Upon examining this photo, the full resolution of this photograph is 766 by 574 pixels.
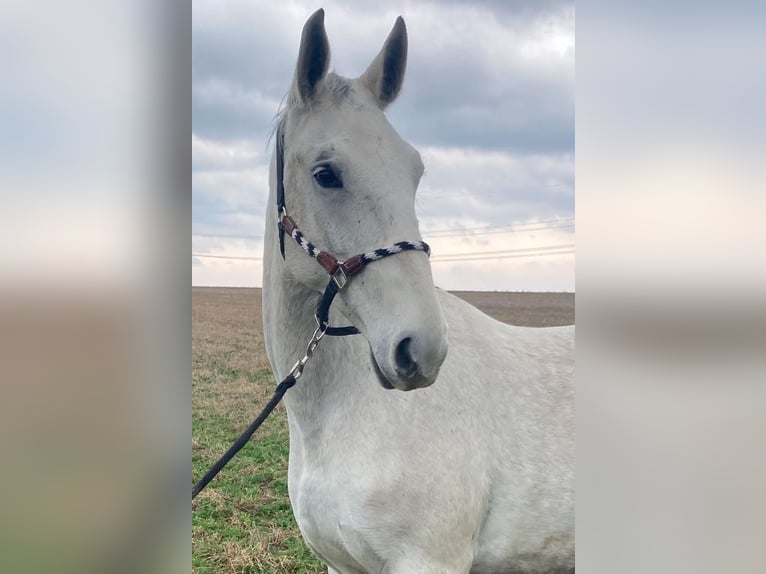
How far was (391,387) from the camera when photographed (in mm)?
1090

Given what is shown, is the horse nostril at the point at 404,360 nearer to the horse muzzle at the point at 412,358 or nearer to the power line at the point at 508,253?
the horse muzzle at the point at 412,358

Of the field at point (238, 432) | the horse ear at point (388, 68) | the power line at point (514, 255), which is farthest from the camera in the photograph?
the field at point (238, 432)

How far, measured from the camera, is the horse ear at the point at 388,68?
1.25 metres

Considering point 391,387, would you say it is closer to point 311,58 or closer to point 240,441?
point 240,441

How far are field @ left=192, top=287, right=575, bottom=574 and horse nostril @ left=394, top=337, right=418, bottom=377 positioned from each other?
0.61 m

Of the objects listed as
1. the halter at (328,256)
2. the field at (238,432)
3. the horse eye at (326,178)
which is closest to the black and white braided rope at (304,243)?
the halter at (328,256)

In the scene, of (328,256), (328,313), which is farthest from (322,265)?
(328,313)

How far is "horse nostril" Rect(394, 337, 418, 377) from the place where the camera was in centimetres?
103

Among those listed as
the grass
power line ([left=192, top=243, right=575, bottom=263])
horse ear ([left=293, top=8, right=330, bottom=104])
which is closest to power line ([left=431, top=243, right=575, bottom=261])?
power line ([left=192, top=243, right=575, bottom=263])

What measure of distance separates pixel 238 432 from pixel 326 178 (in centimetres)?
174

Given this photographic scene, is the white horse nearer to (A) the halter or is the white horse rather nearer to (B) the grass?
(A) the halter
